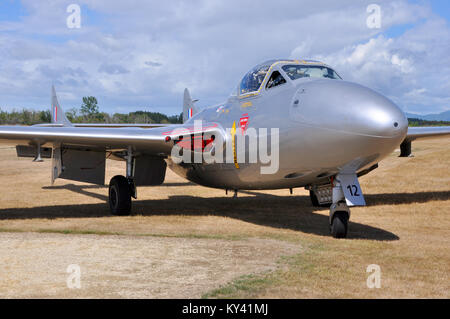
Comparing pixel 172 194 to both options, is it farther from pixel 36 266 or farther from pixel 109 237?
pixel 36 266

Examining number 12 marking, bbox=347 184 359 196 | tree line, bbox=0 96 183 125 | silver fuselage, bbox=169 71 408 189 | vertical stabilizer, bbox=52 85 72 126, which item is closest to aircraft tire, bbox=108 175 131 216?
silver fuselage, bbox=169 71 408 189

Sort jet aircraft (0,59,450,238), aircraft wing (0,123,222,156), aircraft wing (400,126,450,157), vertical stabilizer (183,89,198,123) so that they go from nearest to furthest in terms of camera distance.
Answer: jet aircraft (0,59,450,238), aircraft wing (0,123,222,156), aircraft wing (400,126,450,157), vertical stabilizer (183,89,198,123)

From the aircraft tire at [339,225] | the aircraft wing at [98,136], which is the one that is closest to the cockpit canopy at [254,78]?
the aircraft wing at [98,136]

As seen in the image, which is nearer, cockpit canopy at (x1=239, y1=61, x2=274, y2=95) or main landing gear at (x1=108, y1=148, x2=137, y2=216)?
cockpit canopy at (x1=239, y1=61, x2=274, y2=95)

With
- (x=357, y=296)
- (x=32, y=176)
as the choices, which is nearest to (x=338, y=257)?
(x=357, y=296)

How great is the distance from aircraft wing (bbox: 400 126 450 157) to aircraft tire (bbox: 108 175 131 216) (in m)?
8.60

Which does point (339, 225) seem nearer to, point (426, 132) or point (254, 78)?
point (254, 78)

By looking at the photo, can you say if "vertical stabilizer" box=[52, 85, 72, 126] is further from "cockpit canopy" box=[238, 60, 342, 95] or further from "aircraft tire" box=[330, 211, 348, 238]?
"aircraft tire" box=[330, 211, 348, 238]

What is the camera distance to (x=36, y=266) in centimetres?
650

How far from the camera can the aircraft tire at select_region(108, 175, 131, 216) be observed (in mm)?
12539

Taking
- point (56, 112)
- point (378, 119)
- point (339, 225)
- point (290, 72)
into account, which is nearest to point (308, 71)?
point (290, 72)

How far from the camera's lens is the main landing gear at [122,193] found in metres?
12.6

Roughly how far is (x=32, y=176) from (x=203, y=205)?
11.8 m

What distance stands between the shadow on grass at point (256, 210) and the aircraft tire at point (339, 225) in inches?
18.0
